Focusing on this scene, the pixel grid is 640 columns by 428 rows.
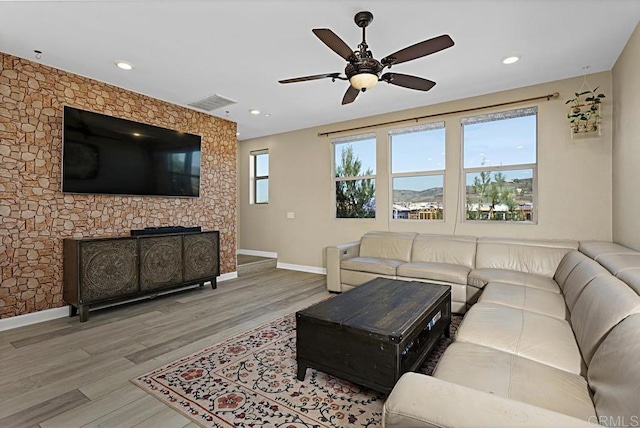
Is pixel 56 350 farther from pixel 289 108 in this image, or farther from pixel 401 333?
pixel 289 108

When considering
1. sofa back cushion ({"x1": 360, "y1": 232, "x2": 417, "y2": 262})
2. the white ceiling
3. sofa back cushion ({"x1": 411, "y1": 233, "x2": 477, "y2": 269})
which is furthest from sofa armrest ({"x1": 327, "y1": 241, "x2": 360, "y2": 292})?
the white ceiling

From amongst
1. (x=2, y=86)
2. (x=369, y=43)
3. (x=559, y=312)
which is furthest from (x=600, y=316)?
(x=2, y=86)

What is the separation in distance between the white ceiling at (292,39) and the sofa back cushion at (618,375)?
7.68ft

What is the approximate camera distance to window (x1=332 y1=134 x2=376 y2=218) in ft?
17.4

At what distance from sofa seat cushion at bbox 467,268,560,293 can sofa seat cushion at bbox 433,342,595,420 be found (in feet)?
5.51

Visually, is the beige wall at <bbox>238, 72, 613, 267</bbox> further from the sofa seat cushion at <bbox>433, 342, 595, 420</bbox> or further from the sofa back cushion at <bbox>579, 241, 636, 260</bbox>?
the sofa seat cushion at <bbox>433, 342, 595, 420</bbox>

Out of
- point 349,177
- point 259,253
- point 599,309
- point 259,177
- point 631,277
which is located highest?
point 259,177

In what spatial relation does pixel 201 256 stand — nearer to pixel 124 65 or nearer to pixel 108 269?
pixel 108 269

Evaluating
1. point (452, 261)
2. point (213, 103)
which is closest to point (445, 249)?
point (452, 261)

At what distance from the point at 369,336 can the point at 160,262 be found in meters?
3.11

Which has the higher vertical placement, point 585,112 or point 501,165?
point 585,112

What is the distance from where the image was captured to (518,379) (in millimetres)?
1360

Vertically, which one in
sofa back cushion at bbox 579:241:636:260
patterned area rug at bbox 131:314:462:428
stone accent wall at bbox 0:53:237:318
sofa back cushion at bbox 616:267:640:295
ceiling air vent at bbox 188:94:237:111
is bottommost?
patterned area rug at bbox 131:314:462:428

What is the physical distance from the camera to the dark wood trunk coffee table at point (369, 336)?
1809mm
